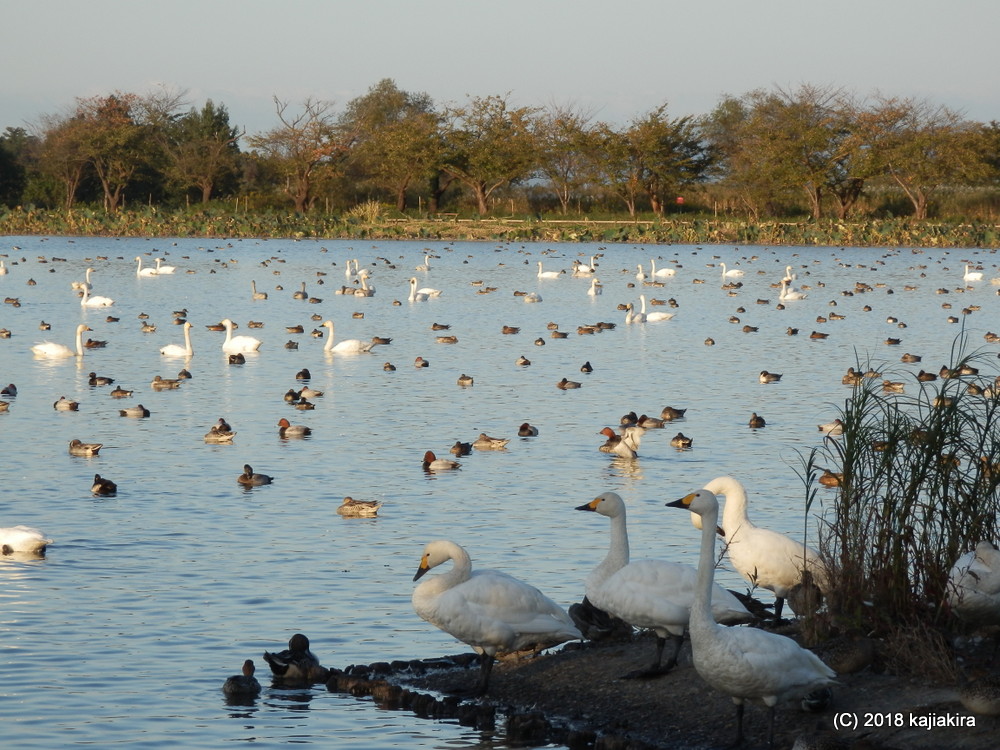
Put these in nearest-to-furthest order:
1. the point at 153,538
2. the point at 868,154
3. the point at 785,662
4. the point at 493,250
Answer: the point at 785,662 → the point at 153,538 → the point at 493,250 → the point at 868,154

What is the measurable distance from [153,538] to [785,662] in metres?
7.58

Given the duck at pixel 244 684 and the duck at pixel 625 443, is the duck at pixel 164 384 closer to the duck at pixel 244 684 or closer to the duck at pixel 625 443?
the duck at pixel 625 443

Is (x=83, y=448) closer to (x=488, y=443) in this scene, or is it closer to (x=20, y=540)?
(x=488, y=443)

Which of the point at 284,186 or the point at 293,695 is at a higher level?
the point at 284,186

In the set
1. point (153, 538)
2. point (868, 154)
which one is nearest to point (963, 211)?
point (868, 154)

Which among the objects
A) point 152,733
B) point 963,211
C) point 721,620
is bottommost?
point 152,733

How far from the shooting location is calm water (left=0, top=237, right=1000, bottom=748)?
9.34 m

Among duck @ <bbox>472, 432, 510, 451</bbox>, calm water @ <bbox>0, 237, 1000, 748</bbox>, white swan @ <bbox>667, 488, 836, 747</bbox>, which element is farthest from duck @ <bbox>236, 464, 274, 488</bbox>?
white swan @ <bbox>667, 488, 836, 747</bbox>

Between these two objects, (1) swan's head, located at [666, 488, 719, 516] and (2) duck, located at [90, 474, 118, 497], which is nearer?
(1) swan's head, located at [666, 488, 719, 516]

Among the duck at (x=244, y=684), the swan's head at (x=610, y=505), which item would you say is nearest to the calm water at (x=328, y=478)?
the duck at (x=244, y=684)

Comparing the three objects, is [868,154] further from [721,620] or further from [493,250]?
[721,620]

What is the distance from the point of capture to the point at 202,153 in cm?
9206

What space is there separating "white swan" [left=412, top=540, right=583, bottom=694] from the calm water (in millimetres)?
652

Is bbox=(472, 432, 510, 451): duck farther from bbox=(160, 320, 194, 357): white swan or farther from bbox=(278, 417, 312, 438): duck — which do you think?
bbox=(160, 320, 194, 357): white swan
